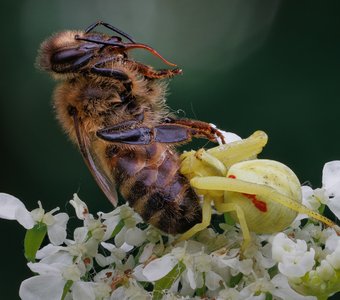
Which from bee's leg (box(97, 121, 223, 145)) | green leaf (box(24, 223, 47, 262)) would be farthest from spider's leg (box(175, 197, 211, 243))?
green leaf (box(24, 223, 47, 262))

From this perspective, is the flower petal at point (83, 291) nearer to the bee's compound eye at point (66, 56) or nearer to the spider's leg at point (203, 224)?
the spider's leg at point (203, 224)

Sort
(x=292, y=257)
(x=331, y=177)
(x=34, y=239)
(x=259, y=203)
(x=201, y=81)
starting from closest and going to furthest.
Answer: (x=292, y=257) → (x=259, y=203) → (x=34, y=239) → (x=331, y=177) → (x=201, y=81)

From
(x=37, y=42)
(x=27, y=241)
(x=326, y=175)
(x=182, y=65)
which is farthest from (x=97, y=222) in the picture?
(x=37, y=42)

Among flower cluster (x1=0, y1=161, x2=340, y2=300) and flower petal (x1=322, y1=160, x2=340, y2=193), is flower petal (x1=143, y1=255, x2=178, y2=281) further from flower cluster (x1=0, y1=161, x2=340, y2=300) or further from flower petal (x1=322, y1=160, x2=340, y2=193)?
flower petal (x1=322, y1=160, x2=340, y2=193)

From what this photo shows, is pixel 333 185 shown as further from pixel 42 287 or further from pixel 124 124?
pixel 42 287

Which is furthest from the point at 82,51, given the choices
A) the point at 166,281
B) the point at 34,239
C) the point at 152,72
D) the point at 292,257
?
the point at 292,257

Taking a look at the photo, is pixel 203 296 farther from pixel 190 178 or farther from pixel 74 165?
pixel 74 165
